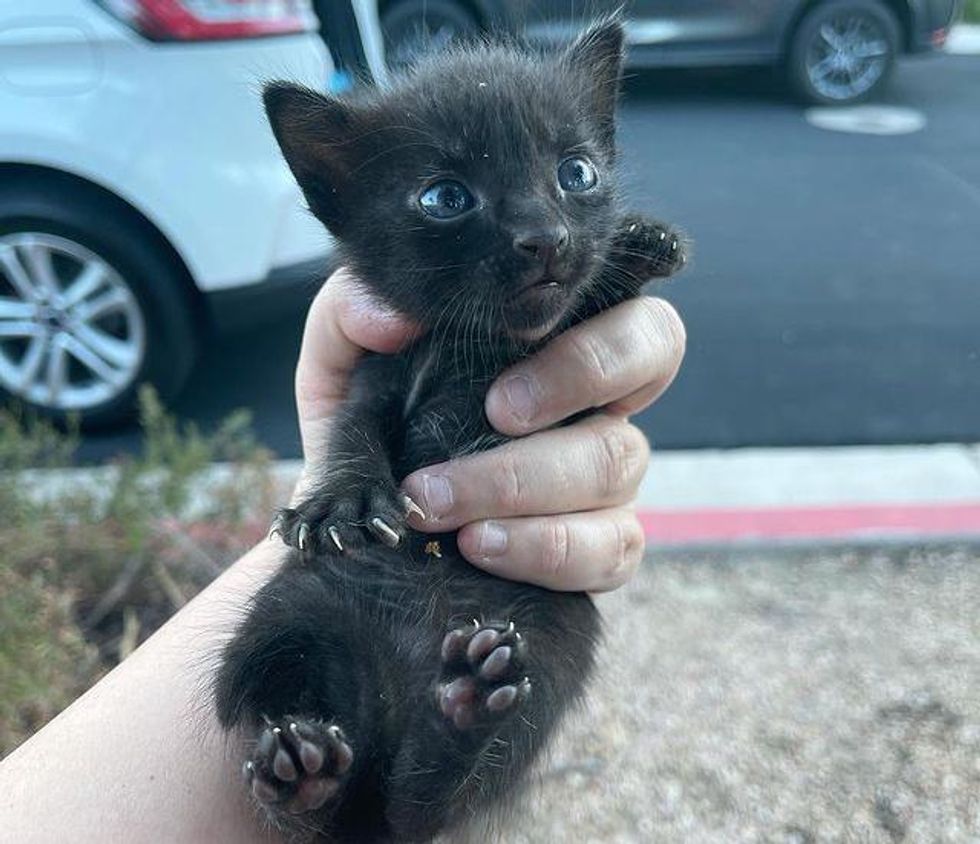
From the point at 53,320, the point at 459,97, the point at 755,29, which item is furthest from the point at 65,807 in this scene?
the point at 755,29

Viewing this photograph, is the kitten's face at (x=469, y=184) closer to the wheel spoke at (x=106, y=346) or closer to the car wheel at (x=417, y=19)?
the car wheel at (x=417, y=19)

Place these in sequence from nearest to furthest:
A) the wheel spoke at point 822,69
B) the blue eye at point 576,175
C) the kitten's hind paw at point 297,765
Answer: the kitten's hind paw at point 297,765
the blue eye at point 576,175
the wheel spoke at point 822,69

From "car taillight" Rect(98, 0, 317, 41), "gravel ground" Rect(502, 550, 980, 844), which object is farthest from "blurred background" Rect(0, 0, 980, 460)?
"gravel ground" Rect(502, 550, 980, 844)

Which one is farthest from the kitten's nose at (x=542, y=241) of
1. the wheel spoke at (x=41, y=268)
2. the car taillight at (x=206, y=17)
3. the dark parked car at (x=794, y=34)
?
the wheel spoke at (x=41, y=268)

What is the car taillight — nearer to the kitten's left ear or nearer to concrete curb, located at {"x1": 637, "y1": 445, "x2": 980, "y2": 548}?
concrete curb, located at {"x1": 637, "y1": 445, "x2": 980, "y2": 548}

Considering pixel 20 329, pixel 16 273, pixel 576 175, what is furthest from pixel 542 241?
pixel 20 329

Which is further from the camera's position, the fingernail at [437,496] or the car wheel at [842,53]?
the car wheel at [842,53]

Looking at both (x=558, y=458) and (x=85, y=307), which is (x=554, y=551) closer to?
(x=558, y=458)
